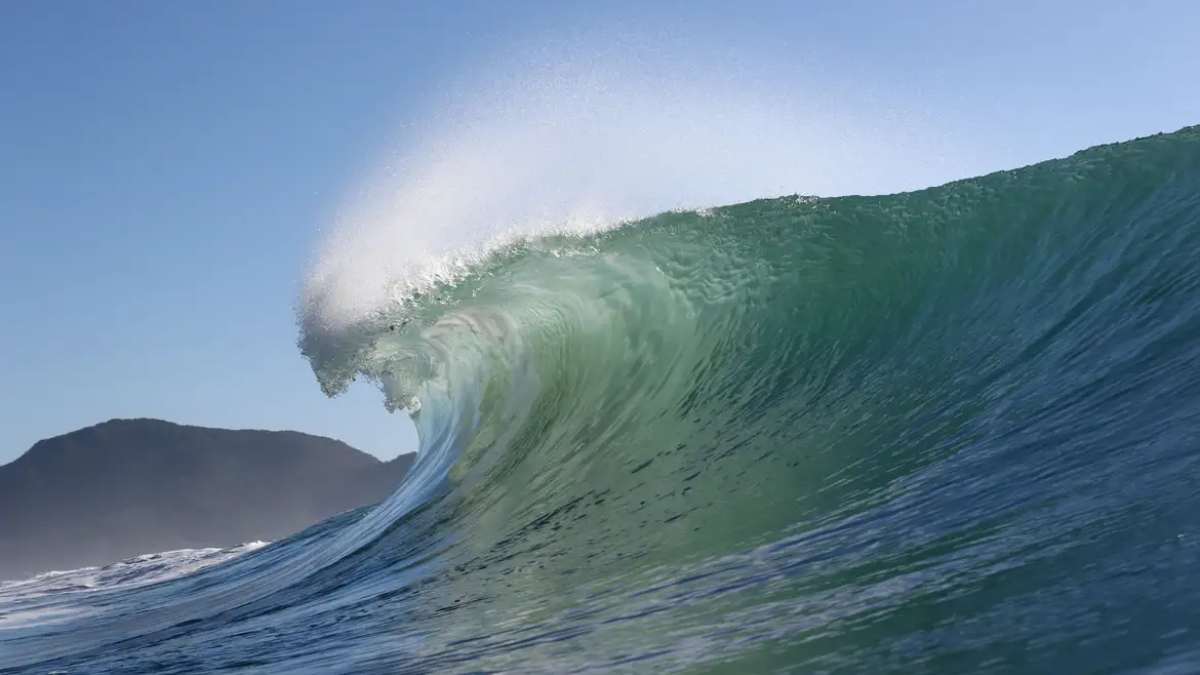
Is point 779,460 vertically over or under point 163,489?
under

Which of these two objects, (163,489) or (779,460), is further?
(163,489)

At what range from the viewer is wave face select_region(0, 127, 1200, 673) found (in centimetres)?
303

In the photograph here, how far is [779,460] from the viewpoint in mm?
5605

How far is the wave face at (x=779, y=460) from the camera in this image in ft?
9.95

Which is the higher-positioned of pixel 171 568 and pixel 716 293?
pixel 716 293

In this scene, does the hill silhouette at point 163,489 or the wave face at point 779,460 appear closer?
the wave face at point 779,460

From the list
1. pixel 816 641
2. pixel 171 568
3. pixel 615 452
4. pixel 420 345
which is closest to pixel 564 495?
pixel 615 452

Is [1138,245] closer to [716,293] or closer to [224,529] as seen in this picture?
[716,293]

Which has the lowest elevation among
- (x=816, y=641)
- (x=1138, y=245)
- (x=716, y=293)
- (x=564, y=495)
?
(x=816, y=641)

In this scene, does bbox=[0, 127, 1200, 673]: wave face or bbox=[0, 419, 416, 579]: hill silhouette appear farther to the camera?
bbox=[0, 419, 416, 579]: hill silhouette

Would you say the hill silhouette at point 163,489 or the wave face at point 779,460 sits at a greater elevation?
the hill silhouette at point 163,489

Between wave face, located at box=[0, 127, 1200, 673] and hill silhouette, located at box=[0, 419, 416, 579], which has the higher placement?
hill silhouette, located at box=[0, 419, 416, 579]

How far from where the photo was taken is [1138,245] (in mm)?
6727

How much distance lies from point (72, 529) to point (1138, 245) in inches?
4271
